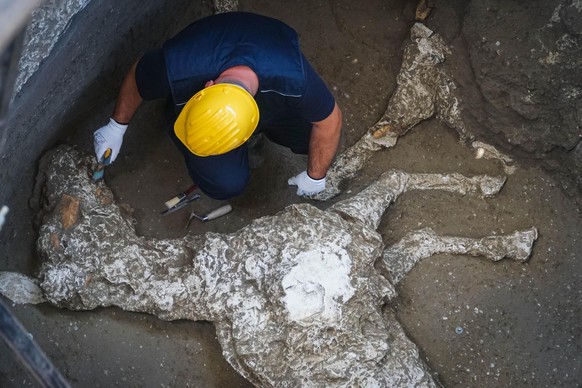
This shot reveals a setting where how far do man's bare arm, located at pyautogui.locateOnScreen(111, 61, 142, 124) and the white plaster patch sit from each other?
2.62ft

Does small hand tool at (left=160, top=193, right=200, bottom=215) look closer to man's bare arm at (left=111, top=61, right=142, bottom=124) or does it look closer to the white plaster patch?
man's bare arm at (left=111, top=61, right=142, bottom=124)

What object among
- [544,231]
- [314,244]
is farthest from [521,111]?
[314,244]

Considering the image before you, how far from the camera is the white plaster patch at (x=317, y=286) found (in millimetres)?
2145

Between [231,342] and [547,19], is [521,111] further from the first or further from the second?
[231,342]

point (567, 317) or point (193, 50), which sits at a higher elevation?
point (193, 50)

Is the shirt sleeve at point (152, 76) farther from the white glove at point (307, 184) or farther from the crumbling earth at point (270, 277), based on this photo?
the white glove at point (307, 184)

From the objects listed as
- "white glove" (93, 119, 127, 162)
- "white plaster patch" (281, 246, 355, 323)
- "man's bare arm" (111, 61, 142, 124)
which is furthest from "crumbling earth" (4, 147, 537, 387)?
"man's bare arm" (111, 61, 142, 124)

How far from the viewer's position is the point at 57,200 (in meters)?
2.46

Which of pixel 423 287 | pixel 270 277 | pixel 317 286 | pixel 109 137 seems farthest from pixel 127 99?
pixel 423 287

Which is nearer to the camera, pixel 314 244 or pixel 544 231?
pixel 314 244

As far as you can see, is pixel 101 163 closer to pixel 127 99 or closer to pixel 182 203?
pixel 127 99

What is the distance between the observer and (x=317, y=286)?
85.0 inches

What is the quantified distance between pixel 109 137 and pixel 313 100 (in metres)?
0.72

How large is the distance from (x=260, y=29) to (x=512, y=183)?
1044 mm
